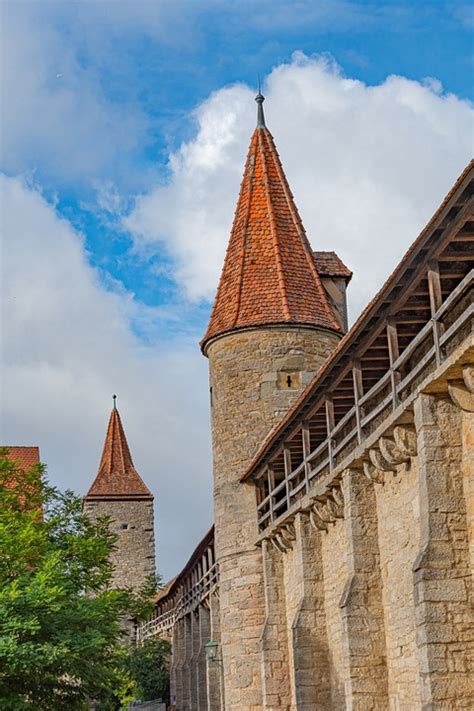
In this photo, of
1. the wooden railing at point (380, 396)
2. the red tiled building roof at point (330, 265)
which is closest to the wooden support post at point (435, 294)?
the wooden railing at point (380, 396)

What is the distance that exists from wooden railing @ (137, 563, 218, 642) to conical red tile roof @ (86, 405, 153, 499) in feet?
21.2

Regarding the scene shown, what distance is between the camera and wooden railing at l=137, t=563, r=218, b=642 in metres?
34.4

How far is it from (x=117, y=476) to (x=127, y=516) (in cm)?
242

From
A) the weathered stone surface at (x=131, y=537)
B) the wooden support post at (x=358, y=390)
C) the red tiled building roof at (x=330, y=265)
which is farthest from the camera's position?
the weathered stone surface at (x=131, y=537)

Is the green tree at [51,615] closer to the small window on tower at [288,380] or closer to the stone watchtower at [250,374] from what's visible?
the stone watchtower at [250,374]

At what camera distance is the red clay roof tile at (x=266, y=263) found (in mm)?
25891

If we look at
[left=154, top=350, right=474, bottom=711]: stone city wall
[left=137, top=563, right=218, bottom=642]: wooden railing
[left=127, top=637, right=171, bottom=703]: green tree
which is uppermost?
[left=137, top=563, right=218, bottom=642]: wooden railing

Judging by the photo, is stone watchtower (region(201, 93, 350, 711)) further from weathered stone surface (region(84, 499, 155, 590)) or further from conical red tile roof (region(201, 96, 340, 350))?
weathered stone surface (region(84, 499, 155, 590))

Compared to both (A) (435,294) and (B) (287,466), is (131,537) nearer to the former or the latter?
(B) (287,466)

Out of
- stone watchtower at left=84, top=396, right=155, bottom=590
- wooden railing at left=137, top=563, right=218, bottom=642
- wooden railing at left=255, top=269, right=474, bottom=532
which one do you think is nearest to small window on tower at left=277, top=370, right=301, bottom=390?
wooden railing at left=255, top=269, right=474, bottom=532

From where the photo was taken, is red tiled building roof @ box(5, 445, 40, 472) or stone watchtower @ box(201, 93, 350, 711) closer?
stone watchtower @ box(201, 93, 350, 711)

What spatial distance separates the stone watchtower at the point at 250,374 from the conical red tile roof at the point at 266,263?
0.03m

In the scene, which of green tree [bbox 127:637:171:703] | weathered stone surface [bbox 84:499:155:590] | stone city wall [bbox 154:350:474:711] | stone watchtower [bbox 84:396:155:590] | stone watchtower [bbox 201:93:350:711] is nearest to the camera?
stone city wall [bbox 154:350:474:711]

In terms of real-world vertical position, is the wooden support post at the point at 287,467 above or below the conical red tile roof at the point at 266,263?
below
